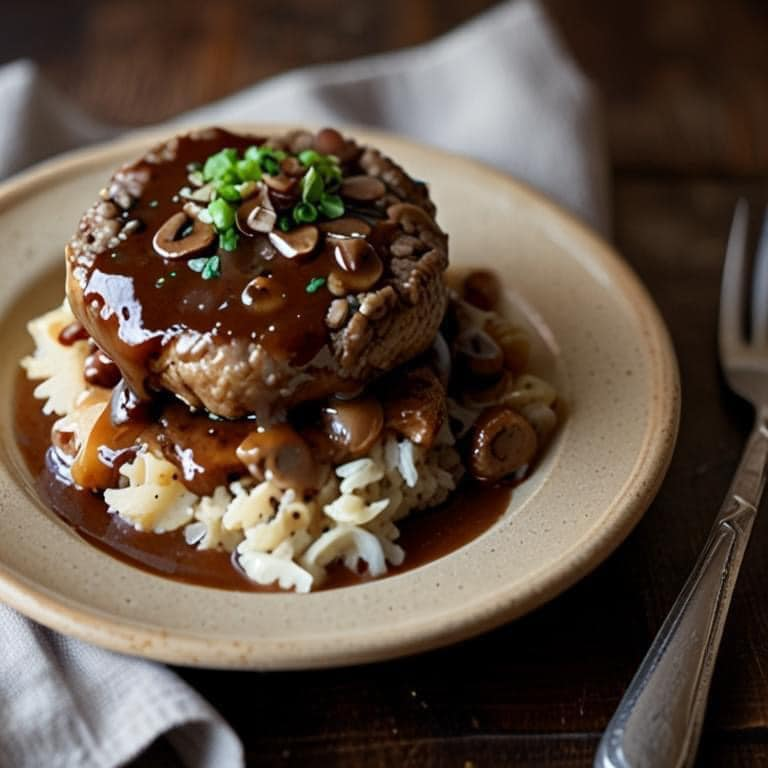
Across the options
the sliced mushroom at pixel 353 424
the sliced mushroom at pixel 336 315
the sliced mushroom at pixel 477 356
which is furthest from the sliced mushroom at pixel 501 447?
the sliced mushroom at pixel 336 315

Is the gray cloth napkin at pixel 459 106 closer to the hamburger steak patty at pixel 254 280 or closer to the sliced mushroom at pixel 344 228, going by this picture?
the hamburger steak patty at pixel 254 280

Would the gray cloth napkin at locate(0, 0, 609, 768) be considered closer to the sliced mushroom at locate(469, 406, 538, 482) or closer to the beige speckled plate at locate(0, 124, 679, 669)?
the beige speckled plate at locate(0, 124, 679, 669)

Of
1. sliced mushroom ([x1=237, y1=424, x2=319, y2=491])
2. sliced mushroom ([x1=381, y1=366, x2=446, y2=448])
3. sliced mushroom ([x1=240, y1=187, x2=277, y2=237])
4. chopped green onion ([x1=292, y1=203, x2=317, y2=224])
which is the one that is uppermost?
sliced mushroom ([x1=240, y1=187, x2=277, y2=237])

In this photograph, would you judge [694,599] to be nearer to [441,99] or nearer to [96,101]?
[441,99]

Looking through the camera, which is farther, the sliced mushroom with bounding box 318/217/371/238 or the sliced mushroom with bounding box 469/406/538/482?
the sliced mushroom with bounding box 469/406/538/482

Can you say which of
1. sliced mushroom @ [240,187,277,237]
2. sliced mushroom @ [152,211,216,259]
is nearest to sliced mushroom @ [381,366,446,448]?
sliced mushroom @ [240,187,277,237]

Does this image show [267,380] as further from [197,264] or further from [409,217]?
[409,217]
